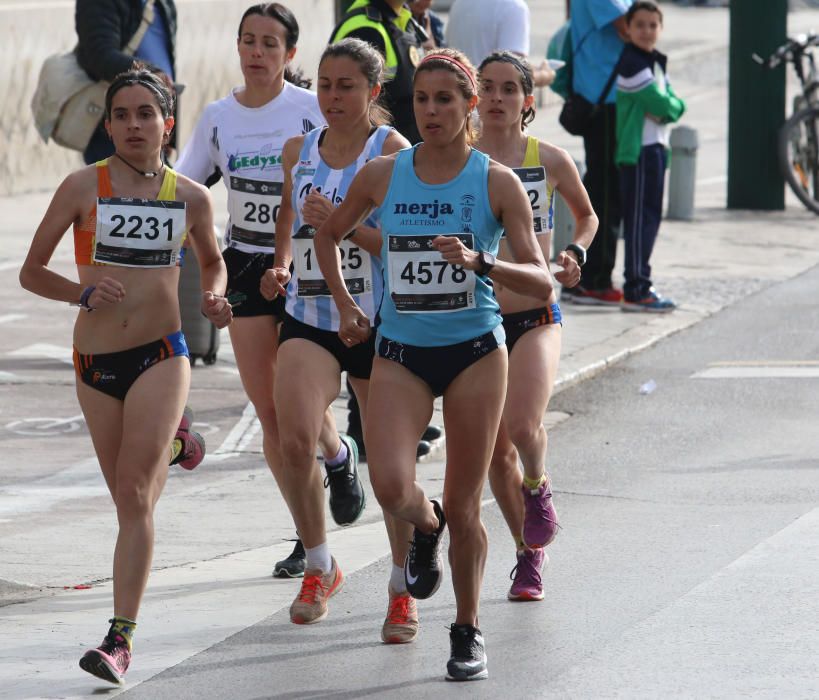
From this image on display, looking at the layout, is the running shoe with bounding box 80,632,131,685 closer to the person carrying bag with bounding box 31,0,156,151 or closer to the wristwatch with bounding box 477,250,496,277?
the wristwatch with bounding box 477,250,496,277

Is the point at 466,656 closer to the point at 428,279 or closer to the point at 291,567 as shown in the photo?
the point at 428,279

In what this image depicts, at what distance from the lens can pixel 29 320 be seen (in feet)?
41.3

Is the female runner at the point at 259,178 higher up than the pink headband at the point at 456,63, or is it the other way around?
the pink headband at the point at 456,63

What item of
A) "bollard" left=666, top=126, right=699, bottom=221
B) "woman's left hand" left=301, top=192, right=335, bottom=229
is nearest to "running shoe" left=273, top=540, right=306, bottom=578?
"woman's left hand" left=301, top=192, right=335, bottom=229

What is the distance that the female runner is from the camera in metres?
7.30

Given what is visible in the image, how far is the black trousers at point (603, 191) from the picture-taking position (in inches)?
529

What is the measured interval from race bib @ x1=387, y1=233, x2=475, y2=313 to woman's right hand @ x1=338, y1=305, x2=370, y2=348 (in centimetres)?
35

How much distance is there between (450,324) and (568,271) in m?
1.04

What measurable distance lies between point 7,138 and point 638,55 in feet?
23.3

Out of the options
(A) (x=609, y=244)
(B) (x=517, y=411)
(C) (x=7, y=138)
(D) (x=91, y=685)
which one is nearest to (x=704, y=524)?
(B) (x=517, y=411)

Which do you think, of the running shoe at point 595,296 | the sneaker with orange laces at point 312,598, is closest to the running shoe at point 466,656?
the sneaker with orange laces at point 312,598

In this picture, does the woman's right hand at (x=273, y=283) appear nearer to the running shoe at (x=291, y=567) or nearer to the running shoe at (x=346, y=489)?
the running shoe at (x=346, y=489)

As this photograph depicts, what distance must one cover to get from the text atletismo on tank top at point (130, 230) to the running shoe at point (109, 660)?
118 centimetres

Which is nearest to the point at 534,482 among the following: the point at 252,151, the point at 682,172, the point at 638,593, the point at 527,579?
the point at 527,579
